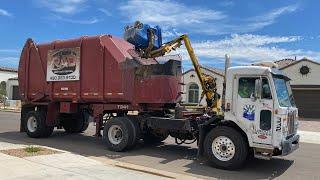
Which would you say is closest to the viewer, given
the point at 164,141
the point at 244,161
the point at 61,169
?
the point at 61,169

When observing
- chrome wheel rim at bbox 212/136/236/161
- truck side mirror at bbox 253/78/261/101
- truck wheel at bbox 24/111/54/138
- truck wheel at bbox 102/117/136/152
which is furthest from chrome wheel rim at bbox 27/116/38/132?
truck side mirror at bbox 253/78/261/101

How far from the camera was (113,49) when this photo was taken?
13.9 meters

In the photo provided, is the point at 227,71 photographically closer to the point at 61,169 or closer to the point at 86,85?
the point at 61,169

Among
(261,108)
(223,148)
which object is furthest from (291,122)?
(223,148)

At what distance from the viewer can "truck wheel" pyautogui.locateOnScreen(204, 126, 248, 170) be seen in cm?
1061

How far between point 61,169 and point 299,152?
7.79m

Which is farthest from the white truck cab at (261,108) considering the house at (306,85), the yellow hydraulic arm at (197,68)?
the house at (306,85)

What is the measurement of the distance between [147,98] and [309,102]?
24243 millimetres

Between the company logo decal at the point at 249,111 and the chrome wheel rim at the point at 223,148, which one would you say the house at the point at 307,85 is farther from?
the company logo decal at the point at 249,111

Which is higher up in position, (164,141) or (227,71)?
(227,71)

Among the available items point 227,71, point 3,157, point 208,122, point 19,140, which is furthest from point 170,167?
point 19,140

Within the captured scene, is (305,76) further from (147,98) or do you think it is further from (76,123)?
(147,98)

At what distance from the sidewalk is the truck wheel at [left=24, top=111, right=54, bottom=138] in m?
5.16

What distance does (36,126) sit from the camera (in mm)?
16406
